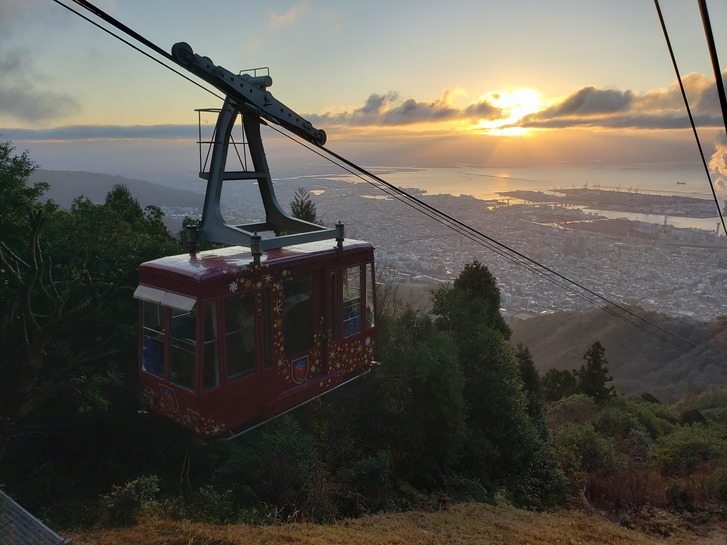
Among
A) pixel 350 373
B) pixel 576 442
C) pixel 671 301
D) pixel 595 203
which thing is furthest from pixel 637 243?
pixel 350 373

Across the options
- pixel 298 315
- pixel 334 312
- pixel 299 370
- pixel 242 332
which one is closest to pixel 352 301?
pixel 334 312

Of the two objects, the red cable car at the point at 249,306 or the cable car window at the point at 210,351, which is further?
the red cable car at the point at 249,306

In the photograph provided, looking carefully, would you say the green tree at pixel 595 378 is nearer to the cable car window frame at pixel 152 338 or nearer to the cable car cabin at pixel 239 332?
the cable car cabin at pixel 239 332

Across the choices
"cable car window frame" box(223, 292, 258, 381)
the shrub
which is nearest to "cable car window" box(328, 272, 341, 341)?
"cable car window frame" box(223, 292, 258, 381)

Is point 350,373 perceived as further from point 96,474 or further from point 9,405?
point 9,405

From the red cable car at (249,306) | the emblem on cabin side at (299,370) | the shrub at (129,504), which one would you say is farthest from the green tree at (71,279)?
the emblem on cabin side at (299,370)
